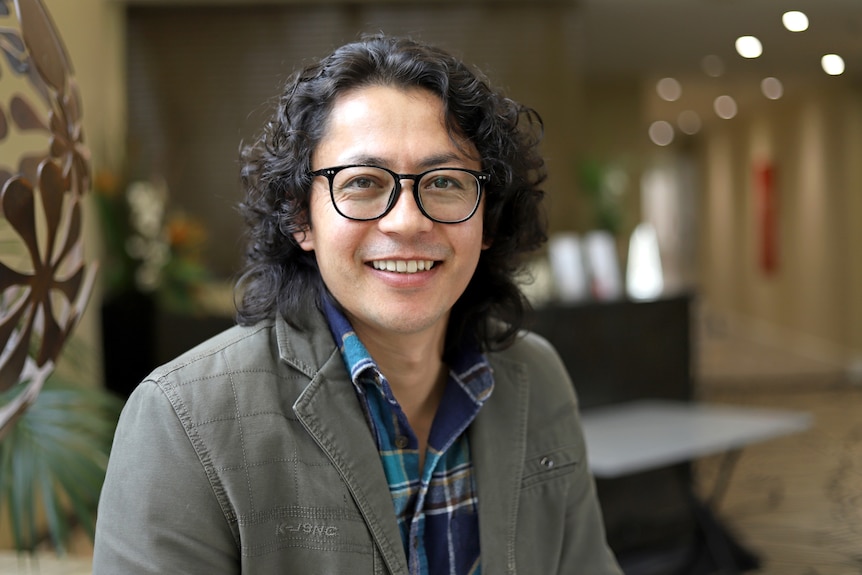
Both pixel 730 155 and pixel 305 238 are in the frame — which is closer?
pixel 305 238

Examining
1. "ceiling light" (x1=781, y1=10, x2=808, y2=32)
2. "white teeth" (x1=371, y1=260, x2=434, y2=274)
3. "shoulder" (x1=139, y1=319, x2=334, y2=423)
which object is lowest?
"shoulder" (x1=139, y1=319, x2=334, y2=423)

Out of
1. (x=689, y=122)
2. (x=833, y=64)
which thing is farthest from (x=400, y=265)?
(x=689, y=122)

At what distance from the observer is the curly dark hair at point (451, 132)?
1.27 m

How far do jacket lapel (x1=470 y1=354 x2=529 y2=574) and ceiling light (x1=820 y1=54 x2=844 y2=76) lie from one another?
1.50 metres

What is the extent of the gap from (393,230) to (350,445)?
286 millimetres

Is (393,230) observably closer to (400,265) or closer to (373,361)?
(400,265)

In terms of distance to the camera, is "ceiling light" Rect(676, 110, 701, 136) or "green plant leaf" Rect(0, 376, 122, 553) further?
"ceiling light" Rect(676, 110, 701, 136)

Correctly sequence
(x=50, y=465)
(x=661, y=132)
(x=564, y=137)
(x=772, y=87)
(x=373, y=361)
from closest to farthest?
(x=373, y=361) < (x=50, y=465) < (x=772, y=87) < (x=564, y=137) < (x=661, y=132)

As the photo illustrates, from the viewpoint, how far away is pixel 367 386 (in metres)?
1.31

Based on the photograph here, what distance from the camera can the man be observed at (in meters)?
1.13

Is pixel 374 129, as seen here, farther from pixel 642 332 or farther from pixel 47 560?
pixel 642 332

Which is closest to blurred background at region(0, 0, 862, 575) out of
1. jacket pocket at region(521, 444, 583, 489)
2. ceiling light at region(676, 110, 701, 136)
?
jacket pocket at region(521, 444, 583, 489)

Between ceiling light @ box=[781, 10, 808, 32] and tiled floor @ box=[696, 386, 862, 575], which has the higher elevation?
ceiling light @ box=[781, 10, 808, 32]

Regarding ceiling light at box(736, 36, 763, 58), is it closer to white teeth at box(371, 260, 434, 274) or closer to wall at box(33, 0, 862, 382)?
wall at box(33, 0, 862, 382)
